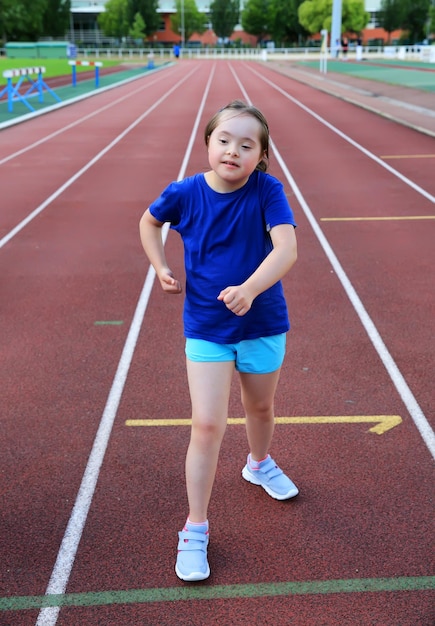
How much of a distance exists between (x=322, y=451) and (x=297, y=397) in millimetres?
735

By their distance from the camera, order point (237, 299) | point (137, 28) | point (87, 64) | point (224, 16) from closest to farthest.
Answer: point (237, 299), point (87, 64), point (137, 28), point (224, 16)

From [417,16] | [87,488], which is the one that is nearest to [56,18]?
[417,16]

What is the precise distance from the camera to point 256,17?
124m

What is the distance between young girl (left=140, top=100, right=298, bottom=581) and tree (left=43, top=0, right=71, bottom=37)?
116 meters

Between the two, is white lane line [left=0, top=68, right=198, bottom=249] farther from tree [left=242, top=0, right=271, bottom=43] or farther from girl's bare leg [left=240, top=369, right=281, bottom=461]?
tree [left=242, top=0, right=271, bottom=43]

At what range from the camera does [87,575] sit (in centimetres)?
321

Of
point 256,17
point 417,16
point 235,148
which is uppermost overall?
point 235,148

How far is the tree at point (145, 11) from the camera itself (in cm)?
12069

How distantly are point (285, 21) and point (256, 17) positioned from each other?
6401 millimetres

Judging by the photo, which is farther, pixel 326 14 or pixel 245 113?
pixel 326 14

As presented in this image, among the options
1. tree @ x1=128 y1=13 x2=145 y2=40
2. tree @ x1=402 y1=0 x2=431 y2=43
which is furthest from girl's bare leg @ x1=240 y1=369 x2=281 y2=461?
tree @ x1=128 y1=13 x2=145 y2=40

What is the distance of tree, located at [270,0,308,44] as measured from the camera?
119750 millimetres

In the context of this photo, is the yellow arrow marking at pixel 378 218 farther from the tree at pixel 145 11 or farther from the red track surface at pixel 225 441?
the tree at pixel 145 11

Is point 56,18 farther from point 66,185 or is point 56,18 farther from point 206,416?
point 206,416
